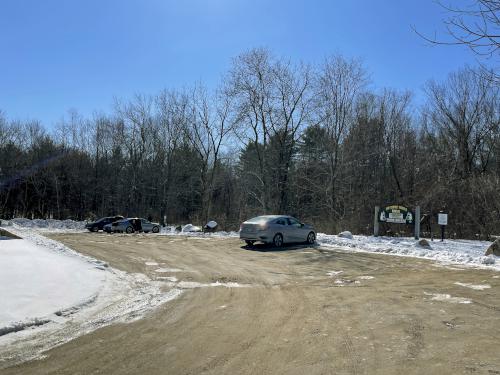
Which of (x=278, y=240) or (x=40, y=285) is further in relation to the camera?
(x=278, y=240)

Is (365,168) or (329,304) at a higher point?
(365,168)

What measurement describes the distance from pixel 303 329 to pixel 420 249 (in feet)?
45.7

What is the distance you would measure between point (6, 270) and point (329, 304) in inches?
295

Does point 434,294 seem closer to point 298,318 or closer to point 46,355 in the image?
point 298,318

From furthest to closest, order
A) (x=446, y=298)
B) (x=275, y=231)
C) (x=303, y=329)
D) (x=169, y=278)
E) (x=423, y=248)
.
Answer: (x=275, y=231) < (x=423, y=248) < (x=169, y=278) < (x=446, y=298) < (x=303, y=329)

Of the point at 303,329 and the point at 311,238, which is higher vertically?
the point at 311,238

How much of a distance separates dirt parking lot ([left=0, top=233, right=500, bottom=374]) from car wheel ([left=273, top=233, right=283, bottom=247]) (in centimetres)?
797

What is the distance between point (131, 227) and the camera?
121 feet

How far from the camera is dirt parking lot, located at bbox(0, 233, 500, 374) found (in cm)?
520

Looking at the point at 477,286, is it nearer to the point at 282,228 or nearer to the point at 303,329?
the point at 303,329

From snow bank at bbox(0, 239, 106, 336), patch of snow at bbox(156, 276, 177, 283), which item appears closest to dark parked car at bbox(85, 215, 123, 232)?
snow bank at bbox(0, 239, 106, 336)

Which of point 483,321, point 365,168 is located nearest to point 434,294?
point 483,321

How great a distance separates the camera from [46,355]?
5.50 metres

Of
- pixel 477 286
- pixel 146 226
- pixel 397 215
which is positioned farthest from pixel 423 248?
pixel 146 226
